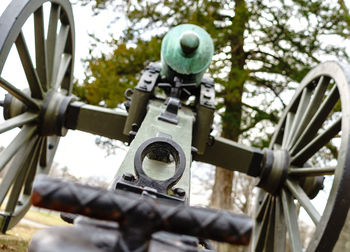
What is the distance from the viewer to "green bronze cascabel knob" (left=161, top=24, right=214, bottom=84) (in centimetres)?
322

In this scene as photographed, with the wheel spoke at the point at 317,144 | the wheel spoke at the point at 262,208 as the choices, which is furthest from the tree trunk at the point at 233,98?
the wheel spoke at the point at 317,144

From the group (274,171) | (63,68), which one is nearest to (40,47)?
(63,68)

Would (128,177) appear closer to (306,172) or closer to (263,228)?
(306,172)

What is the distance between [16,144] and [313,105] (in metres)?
2.53

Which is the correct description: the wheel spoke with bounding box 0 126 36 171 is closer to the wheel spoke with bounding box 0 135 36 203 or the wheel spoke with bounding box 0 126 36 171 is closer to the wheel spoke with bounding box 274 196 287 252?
the wheel spoke with bounding box 0 135 36 203

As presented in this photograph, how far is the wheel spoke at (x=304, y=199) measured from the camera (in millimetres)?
2572

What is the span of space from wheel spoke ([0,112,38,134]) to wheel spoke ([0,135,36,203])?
0.72 feet

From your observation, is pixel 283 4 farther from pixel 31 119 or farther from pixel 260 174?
pixel 31 119

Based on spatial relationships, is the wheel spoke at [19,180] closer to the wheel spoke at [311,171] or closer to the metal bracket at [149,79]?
the metal bracket at [149,79]

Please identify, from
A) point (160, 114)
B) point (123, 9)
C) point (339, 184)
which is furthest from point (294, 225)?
point (123, 9)

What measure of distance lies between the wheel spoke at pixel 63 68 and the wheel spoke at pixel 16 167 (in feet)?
2.09

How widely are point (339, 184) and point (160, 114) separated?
1.24m

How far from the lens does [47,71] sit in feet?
10.9

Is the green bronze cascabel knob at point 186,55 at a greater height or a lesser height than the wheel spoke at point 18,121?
greater
